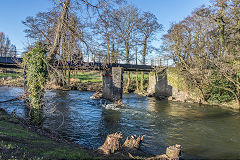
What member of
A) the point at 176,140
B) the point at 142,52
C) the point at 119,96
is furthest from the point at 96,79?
the point at 176,140

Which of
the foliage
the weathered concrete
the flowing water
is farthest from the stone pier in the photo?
the foliage

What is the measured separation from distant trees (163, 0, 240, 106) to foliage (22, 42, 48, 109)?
14.2 m

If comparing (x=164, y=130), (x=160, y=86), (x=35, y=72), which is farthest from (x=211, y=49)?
(x=35, y=72)

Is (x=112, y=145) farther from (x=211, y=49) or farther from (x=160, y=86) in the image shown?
(x=160, y=86)

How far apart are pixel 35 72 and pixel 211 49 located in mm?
16776

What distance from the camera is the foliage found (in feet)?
30.2

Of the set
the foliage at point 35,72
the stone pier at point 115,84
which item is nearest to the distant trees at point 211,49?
the stone pier at point 115,84

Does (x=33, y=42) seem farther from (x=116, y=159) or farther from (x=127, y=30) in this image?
(x=127, y=30)

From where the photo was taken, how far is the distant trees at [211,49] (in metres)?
18.0

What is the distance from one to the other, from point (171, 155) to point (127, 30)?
22956 mm

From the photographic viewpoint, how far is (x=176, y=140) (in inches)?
360

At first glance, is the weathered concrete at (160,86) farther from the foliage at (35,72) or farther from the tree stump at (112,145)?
the tree stump at (112,145)

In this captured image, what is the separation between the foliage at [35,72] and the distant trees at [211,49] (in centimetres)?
1417

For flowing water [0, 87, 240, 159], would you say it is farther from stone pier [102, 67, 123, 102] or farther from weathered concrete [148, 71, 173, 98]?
weathered concrete [148, 71, 173, 98]
